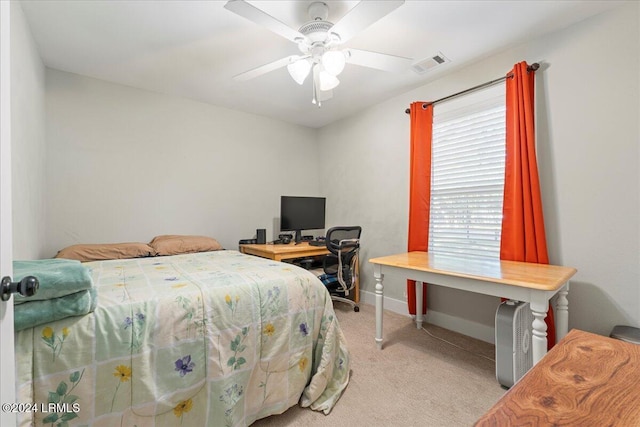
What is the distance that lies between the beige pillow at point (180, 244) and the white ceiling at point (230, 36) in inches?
62.9

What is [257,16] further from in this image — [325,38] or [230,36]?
[230,36]

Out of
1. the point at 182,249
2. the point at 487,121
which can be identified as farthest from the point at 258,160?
the point at 487,121

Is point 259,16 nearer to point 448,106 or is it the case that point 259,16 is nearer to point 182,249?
point 448,106

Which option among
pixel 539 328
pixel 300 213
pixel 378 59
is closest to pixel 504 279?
pixel 539 328

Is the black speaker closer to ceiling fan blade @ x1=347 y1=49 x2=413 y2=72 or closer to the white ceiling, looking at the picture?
the white ceiling

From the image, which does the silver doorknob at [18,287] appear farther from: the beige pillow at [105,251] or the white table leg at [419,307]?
the white table leg at [419,307]

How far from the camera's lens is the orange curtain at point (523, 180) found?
2.00 metres

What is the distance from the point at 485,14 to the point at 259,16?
1512 mm

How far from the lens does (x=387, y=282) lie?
3180 millimetres

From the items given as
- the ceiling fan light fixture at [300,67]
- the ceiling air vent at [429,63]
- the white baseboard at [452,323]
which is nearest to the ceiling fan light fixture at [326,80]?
the ceiling fan light fixture at [300,67]

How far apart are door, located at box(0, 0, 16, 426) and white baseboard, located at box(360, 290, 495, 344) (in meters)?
2.83

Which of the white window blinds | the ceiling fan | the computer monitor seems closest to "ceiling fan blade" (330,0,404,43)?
the ceiling fan

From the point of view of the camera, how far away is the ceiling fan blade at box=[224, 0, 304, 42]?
1301 millimetres

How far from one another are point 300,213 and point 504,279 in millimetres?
2414
